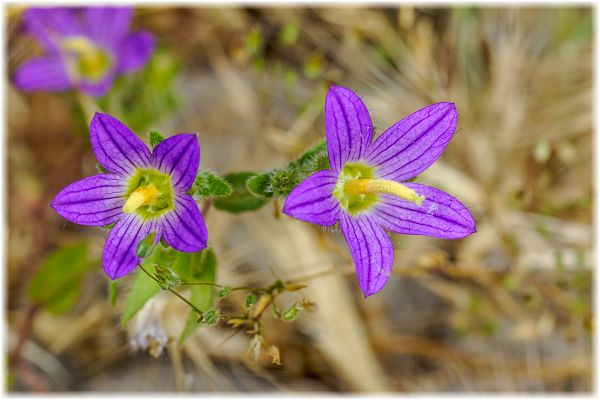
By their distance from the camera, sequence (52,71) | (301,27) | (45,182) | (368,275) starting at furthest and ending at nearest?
(301,27), (45,182), (52,71), (368,275)

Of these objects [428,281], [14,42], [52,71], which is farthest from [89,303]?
[428,281]

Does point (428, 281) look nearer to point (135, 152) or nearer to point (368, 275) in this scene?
point (368, 275)

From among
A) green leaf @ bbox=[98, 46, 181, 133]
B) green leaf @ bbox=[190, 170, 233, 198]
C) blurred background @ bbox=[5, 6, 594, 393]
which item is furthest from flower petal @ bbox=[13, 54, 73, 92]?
green leaf @ bbox=[190, 170, 233, 198]

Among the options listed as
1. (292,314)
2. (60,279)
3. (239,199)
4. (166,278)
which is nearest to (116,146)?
(166,278)

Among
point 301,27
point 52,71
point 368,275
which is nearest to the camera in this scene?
point 368,275

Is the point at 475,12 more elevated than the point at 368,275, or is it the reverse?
the point at 475,12

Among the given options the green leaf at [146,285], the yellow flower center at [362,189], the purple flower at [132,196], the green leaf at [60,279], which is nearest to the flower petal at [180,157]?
the purple flower at [132,196]

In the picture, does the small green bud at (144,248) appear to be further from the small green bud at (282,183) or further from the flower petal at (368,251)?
the flower petal at (368,251)
